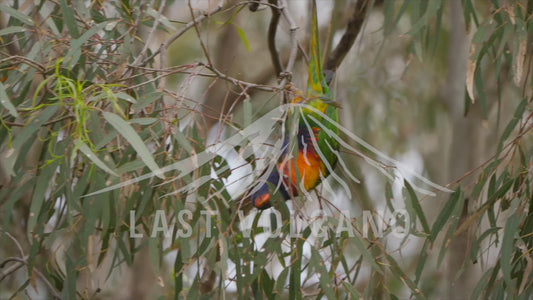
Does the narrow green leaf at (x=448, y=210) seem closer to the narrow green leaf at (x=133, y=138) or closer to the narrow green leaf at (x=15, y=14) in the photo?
the narrow green leaf at (x=133, y=138)

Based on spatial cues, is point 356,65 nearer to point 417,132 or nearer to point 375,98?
point 375,98

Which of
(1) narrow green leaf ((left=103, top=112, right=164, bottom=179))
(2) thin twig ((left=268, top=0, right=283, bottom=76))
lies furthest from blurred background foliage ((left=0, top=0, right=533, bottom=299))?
(2) thin twig ((left=268, top=0, right=283, bottom=76))

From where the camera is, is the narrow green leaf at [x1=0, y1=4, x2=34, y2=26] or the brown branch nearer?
the narrow green leaf at [x1=0, y1=4, x2=34, y2=26]

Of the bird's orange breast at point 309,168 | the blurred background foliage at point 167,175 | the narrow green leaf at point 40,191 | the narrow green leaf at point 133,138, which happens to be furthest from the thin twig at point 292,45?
the narrow green leaf at point 40,191

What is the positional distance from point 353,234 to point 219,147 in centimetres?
29

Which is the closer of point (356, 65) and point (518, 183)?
point (518, 183)

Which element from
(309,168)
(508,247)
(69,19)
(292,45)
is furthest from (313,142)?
(69,19)

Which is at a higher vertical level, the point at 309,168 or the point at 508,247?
the point at 309,168

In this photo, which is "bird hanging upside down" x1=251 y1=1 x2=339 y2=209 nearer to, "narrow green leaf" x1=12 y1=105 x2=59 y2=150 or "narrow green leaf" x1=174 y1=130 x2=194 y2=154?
"narrow green leaf" x1=174 y1=130 x2=194 y2=154

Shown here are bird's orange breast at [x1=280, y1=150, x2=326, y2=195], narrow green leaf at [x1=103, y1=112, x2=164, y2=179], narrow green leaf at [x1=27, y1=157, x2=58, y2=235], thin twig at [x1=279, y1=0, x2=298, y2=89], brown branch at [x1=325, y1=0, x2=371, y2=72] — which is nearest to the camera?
narrow green leaf at [x1=103, y1=112, x2=164, y2=179]

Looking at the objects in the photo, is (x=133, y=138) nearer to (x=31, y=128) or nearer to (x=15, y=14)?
(x=31, y=128)

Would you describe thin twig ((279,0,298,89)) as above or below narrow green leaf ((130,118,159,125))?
above

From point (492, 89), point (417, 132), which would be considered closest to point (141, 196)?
point (492, 89)

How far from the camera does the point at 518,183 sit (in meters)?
1.51
